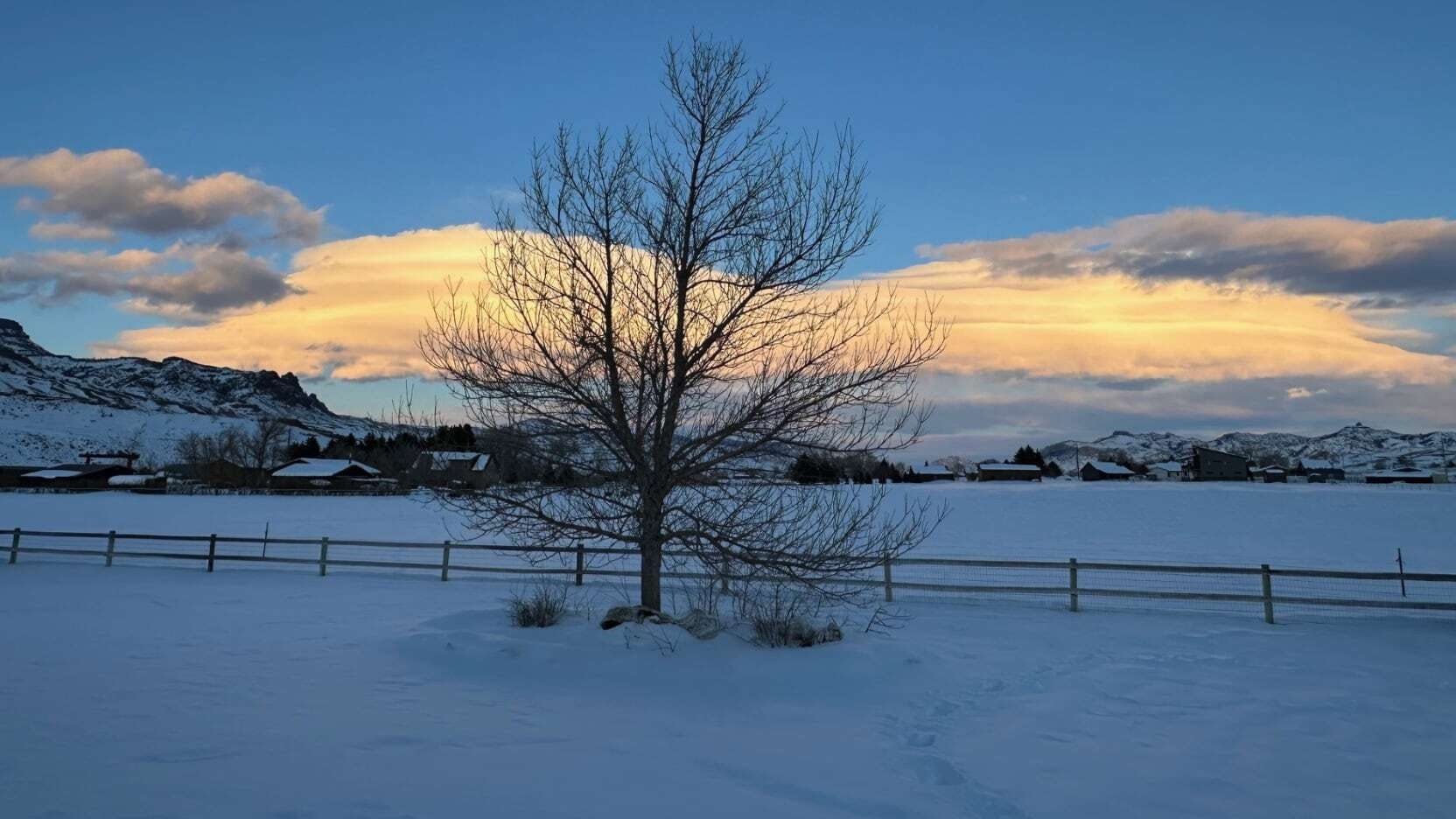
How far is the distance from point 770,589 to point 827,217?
5.74 meters

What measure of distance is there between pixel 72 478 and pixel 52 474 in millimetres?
4315

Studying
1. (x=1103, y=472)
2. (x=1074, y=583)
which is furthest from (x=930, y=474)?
(x=1074, y=583)

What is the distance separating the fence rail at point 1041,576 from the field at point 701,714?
26.8 inches

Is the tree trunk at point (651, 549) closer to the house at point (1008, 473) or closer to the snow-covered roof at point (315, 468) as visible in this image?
the snow-covered roof at point (315, 468)

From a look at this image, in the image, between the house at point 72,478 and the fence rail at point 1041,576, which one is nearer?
the fence rail at point 1041,576

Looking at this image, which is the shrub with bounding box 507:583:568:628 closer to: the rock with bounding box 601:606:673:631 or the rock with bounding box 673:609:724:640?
the rock with bounding box 601:606:673:631

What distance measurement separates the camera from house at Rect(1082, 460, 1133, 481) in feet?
380

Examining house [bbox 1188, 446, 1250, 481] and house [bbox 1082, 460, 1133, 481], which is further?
house [bbox 1082, 460, 1133, 481]

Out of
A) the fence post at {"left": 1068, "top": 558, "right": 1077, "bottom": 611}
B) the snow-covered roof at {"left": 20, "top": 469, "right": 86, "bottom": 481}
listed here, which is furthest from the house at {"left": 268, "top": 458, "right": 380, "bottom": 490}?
the fence post at {"left": 1068, "top": 558, "right": 1077, "bottom": 611}

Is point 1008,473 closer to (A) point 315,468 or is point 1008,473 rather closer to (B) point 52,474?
(A) point 315,468

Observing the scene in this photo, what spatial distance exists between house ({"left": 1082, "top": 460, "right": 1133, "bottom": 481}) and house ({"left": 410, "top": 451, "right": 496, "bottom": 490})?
11285 centimetres

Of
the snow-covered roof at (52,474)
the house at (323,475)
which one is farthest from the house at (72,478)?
the house at (323,475)

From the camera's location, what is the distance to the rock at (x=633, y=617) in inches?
484

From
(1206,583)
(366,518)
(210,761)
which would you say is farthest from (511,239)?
(366,518)
